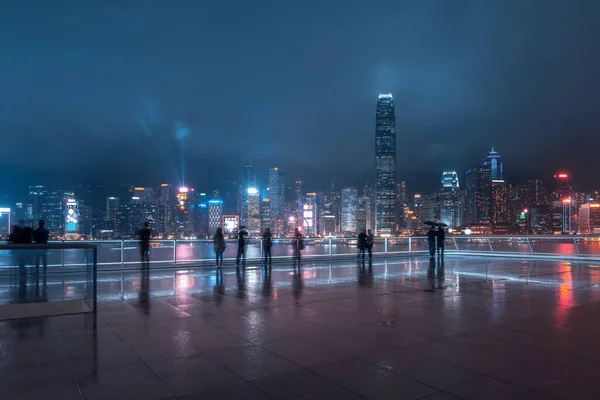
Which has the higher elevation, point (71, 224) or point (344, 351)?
point (71, 224)

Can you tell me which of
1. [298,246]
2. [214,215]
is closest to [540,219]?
[214,215]

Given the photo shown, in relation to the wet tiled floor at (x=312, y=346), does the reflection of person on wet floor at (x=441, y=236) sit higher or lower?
higher

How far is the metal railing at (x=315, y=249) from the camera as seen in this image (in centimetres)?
1778

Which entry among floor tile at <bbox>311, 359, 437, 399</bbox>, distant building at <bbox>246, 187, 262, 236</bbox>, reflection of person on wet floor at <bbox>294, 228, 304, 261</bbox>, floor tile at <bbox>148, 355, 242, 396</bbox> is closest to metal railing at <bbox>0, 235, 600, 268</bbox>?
reflection of person on wet floor at <bbox>294, 228, 304, 261</bbox>

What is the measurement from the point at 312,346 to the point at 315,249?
19756mm

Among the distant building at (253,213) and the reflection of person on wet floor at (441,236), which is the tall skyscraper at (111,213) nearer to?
the distant building at (253,213)

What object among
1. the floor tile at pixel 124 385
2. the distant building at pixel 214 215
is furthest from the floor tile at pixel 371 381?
the distant building at pixel 214 215

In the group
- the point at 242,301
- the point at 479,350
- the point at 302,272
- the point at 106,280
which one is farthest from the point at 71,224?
the point at 479,350

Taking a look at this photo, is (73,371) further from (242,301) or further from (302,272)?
(302,272)

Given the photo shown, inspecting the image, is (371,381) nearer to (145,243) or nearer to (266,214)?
(145,243)

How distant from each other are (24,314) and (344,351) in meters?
6.76

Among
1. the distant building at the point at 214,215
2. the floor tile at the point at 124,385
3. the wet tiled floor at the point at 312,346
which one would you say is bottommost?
the wet tiled floor at the point at 312,346

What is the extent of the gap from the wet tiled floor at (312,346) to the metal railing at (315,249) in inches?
167

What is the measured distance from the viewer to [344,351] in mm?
6121
